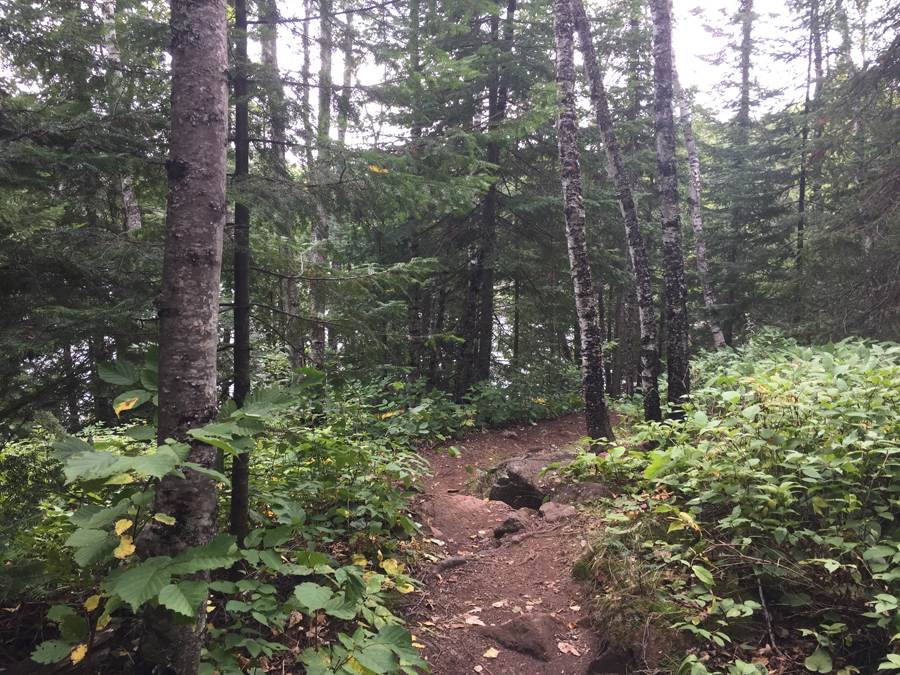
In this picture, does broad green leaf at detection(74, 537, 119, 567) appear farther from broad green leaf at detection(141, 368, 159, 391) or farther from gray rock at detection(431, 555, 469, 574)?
gray rock at detection(431, 555, 469, 574)

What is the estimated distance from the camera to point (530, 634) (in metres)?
3.86

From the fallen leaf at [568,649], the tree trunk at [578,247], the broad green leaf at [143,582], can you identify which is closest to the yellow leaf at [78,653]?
the broad green leaf at [143,582]

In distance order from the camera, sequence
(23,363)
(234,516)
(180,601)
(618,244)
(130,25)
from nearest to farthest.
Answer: (180,601), (23,363), (234,516), (130,25), (618,244)

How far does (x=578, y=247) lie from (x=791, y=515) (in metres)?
5.04

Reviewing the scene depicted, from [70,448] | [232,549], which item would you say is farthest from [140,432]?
[232,549]

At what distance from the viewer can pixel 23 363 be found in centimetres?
332

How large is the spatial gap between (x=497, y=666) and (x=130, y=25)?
19.4ft

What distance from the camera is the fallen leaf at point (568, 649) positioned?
12.2ft

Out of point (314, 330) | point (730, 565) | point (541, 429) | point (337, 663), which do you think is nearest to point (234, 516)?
point (337, 663)

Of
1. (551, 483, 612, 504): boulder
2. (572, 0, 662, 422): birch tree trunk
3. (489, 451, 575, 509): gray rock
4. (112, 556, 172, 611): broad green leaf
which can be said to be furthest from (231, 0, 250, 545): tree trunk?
(572, 0, 662, 422): birch tree trunk

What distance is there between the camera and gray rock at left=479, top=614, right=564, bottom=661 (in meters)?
3.78

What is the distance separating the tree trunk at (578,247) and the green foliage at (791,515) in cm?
272

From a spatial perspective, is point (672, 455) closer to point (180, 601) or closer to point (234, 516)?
point (234, 516)

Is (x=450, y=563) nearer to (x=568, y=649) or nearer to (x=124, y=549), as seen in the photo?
(x=568, y=649)
